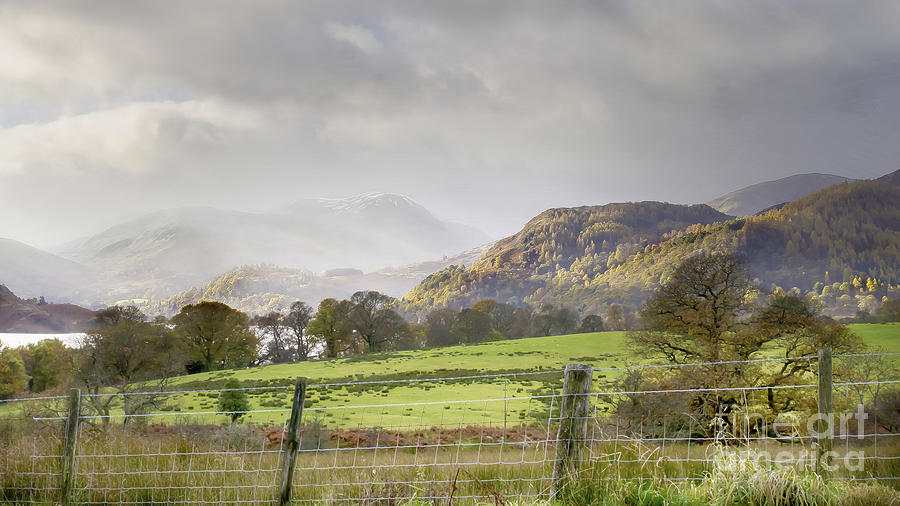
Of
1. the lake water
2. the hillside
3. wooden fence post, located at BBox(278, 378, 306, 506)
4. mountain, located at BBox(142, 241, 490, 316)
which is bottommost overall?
the lake water

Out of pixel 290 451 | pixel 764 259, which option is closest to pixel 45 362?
pixel 290 451

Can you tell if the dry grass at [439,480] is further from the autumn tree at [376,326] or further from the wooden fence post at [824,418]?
the autumn tree at [376,326]

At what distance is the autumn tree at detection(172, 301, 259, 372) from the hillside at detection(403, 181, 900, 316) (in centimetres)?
7190

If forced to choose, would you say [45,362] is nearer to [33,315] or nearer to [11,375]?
[11,375]

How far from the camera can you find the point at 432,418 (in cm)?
3294

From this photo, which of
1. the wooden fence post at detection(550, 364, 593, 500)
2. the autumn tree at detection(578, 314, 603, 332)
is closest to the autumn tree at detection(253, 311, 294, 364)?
the autumn tree at detection(578, 314, 603, 332)

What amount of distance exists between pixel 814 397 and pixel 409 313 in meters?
122

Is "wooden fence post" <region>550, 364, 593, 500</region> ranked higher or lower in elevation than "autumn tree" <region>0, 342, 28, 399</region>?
higher

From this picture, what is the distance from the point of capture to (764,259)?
447 ft

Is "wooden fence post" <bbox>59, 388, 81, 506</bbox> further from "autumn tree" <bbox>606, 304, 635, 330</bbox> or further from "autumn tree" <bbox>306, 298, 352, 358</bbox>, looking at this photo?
"autumn tree" <bbox>606, 304, 635, 330</bbox>

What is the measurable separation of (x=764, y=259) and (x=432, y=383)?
11657cm

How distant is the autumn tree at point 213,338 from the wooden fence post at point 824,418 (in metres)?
71.5

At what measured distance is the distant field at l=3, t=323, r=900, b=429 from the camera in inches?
1282

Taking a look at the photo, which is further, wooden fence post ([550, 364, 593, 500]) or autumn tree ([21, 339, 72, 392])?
autumn tree ([21, 339, 72, 392])
